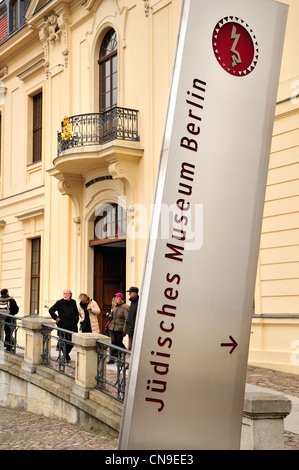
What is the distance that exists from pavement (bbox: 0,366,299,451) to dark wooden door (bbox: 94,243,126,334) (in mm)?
5943

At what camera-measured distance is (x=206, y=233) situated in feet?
11.2

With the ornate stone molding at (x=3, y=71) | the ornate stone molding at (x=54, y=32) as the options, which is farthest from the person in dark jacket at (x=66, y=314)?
the ornate stone molding at (x=3, y=71)

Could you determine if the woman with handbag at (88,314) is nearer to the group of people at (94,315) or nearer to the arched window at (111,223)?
the group of people at (94,315)

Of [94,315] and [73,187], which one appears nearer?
[94,315]

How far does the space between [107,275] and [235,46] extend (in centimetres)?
1420

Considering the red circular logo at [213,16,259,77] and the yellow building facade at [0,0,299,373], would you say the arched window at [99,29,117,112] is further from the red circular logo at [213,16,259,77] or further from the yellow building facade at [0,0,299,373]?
the red circular logo at [213,16,259,77]

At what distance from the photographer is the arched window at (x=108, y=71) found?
16.9 meters

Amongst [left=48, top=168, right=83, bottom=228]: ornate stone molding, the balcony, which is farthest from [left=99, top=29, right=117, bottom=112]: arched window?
[left=48, top=168, right=83, bottom=228]: ornate stone molding

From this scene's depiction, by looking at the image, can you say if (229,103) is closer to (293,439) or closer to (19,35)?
(293,439)

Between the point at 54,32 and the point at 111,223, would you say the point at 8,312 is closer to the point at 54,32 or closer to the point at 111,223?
the point at 111,223

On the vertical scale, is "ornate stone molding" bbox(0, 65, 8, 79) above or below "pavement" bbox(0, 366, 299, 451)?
above

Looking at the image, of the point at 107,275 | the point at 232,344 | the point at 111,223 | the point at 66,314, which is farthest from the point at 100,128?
the point at 232,344

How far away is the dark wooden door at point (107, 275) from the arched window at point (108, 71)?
4.34m

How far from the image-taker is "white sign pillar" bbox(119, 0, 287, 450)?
10.4 ft
